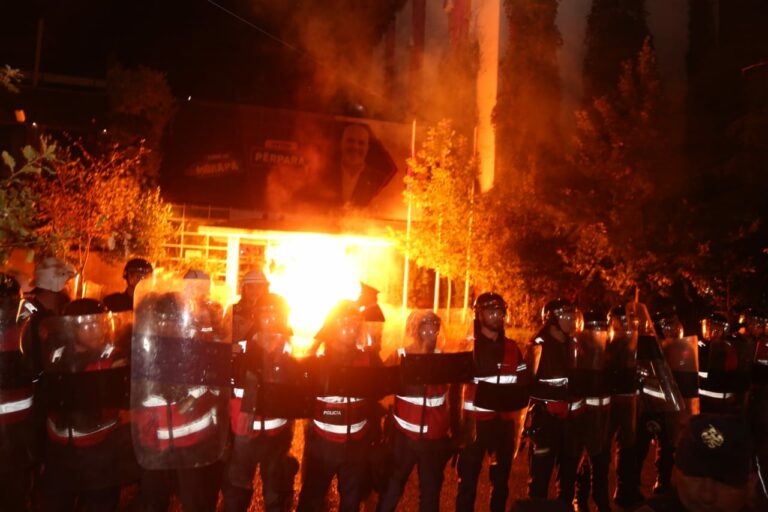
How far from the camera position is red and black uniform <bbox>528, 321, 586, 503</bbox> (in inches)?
206

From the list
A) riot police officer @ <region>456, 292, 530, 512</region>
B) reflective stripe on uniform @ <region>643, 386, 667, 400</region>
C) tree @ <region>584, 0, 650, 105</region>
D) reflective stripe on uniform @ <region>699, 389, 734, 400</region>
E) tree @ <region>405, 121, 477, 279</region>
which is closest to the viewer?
riot police officer @ <region>456, 292, 530, 512</region>

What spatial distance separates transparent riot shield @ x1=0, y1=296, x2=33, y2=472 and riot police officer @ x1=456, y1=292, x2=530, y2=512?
10.2ft

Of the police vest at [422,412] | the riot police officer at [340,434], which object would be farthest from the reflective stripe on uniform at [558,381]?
the riot police officer at [340,434]

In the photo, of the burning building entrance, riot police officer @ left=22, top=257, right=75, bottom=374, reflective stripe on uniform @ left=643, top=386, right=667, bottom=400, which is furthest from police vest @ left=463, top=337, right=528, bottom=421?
the burning building entrance

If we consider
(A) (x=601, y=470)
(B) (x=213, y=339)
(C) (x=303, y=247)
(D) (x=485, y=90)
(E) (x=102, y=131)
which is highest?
(D) (x=485, y=90)

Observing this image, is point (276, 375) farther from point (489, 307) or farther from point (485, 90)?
point (485, 90)

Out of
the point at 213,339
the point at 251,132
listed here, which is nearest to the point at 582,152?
the point at 213,339

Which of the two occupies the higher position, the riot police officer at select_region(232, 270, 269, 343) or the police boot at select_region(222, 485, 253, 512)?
the riot police officer at select_region(232, 270, 269, 343)

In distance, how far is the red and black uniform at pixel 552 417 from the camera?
206 inches

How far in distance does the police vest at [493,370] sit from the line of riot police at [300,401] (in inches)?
0.5

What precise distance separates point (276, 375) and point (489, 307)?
1.78 metres

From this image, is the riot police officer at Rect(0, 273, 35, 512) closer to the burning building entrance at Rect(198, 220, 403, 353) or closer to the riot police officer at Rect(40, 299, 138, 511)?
the riot police officer at Rect(40, 299, 138, 511)

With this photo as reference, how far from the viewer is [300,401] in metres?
4.49

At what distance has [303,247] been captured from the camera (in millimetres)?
19344
